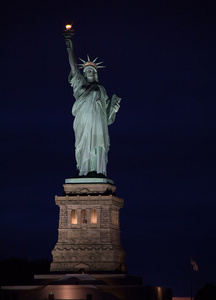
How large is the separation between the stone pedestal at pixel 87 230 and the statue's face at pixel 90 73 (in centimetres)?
765

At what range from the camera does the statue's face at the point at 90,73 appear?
6065cm

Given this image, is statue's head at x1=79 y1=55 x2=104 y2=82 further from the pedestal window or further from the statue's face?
the pedestal window

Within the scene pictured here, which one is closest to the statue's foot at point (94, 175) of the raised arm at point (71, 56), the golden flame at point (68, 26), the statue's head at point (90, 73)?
the statue's head at point (90, 73)

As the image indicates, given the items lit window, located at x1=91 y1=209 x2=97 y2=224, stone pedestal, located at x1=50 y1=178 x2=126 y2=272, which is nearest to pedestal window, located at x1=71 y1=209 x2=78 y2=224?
stone pedestal, located at x1=50 y1=178 x2=126 y2=272

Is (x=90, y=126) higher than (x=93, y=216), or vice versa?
(x=90, y=126)

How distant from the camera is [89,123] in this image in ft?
195

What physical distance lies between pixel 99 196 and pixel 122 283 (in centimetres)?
638

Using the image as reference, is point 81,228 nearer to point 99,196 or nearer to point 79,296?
point 99,196

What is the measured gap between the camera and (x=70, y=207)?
57562 mm

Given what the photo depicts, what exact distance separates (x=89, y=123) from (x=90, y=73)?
3833 mm

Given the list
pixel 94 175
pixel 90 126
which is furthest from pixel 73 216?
pixel 90 126

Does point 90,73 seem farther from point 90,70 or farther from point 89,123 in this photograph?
point 89,123

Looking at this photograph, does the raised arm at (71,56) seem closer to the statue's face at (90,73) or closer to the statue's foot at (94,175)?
the statue's face at (90,73)

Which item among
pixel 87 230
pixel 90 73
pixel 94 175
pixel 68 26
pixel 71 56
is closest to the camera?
pixel 87 230
